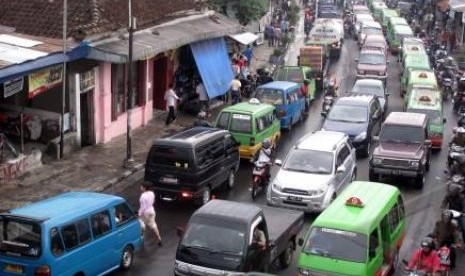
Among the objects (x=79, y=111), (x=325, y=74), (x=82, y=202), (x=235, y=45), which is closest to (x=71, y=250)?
(x=82, y=202)

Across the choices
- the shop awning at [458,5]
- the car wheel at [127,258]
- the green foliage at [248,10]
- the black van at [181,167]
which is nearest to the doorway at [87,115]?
the black van at [181,167]

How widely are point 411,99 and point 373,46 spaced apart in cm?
1594

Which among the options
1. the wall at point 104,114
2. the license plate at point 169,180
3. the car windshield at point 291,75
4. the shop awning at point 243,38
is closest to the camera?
the license plate at point 169,180

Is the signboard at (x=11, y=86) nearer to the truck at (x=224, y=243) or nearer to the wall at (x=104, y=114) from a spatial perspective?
the wall at (x=104, y=114)

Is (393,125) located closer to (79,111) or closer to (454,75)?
(79,111)

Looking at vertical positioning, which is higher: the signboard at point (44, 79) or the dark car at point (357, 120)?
the signboard at point (44, 79)

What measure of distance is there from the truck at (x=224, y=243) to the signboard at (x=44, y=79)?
8.99 metres

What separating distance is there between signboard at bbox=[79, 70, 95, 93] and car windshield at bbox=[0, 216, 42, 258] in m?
11.0

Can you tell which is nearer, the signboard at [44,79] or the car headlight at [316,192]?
the car headlight at [316,192]

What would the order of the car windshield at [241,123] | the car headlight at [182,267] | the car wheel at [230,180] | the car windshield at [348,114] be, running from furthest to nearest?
the car windshield at [348,114]
the car windshield at [241,123]
the car wheel at [230,180]
the car headlight at [182,267]

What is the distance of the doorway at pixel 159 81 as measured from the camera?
3053 cm

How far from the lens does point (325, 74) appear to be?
41.8 m

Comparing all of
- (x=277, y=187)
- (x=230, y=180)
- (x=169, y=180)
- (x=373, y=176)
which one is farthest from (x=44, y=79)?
(x=373, y=176)

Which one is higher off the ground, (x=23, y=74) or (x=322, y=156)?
(x=23, y=74)
